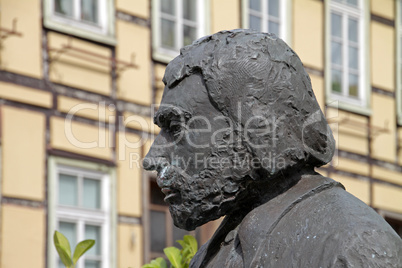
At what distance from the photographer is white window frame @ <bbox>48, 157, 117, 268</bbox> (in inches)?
401

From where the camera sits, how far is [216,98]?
269 centimetres

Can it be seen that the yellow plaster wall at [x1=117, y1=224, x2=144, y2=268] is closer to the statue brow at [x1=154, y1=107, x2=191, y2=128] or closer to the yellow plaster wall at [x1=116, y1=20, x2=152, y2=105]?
the yellow plaster wall at [x1=116, y1=20, x2=152, y2=105]

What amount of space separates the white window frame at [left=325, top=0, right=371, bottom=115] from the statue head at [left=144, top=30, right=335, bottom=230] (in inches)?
424

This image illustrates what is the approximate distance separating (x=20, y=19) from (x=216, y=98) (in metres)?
7.59

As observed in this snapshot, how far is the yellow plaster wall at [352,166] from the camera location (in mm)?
13282

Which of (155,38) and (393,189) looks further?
(393,189)

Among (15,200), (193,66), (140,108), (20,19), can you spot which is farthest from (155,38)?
(193,66)

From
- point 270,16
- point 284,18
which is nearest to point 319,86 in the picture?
point 284,18

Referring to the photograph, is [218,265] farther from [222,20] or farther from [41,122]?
[222,20]

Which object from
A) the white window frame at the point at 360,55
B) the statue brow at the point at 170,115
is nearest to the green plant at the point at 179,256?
the statue brow at the point at 170,115

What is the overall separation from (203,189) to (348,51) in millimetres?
11503

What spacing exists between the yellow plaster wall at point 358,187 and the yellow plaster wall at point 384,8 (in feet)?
7.82

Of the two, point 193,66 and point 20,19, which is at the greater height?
point 20,19

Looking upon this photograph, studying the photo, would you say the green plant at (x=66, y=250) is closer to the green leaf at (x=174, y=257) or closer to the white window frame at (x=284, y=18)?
the green leaf at (x=174, y=257)
